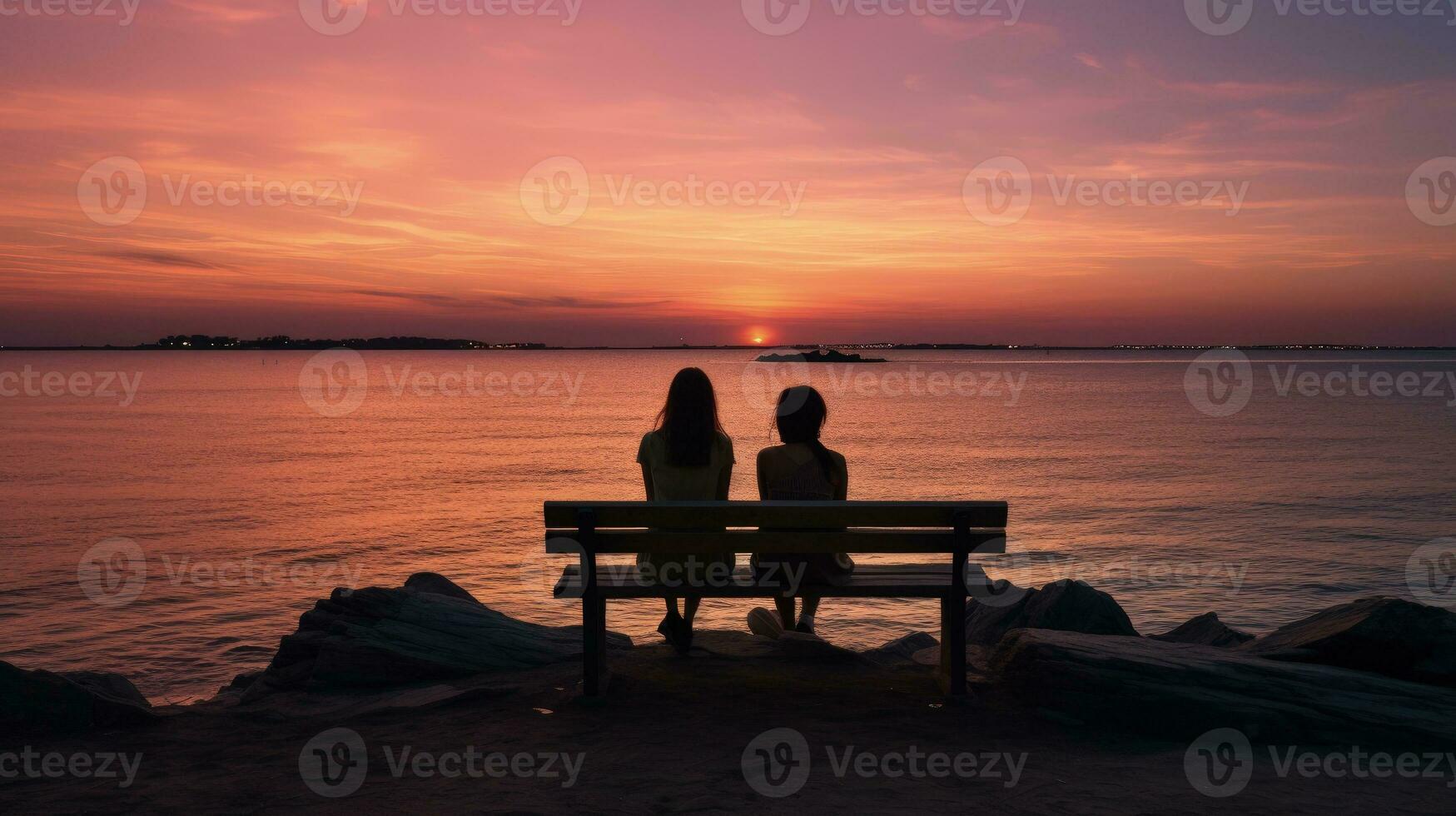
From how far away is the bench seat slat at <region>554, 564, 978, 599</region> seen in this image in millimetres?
6762

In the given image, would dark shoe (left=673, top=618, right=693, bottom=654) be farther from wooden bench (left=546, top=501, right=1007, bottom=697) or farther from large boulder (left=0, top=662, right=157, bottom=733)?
large boulder (left=0, top=662, right=157, bottom=733)

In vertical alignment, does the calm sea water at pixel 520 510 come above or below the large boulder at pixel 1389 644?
below

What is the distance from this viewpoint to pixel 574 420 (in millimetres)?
65812

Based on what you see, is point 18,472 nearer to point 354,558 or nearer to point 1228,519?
point 354,558

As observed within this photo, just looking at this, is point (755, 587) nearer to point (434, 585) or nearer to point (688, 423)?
point (688, 423)

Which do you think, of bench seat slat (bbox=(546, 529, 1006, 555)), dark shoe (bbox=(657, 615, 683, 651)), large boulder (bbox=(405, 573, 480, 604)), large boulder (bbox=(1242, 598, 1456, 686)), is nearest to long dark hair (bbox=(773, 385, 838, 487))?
bench seat slat (bbox=(546, 529, 1006, 555))

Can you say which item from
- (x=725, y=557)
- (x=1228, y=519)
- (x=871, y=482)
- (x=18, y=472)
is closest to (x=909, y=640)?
(x=725, y=557)

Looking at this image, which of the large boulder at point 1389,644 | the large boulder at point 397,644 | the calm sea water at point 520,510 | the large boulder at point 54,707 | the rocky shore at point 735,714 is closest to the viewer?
the rocky shore at point 735,714

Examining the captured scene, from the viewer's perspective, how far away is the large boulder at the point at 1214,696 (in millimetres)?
6180

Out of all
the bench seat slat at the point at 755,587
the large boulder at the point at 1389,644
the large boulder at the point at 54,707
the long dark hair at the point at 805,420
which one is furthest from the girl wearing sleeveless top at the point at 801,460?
the large boulder at the point at 54,707

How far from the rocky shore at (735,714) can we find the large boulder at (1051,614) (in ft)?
6.22

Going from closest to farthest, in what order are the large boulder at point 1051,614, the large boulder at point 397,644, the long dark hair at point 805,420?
1. the long dark hair at point 805,420
2. the large boulder at point 397,644
3. the large boulder at point 1051,614

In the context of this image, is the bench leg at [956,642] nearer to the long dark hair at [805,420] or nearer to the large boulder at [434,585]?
the long dark hair at [805,420]

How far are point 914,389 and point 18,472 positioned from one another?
11100cm
